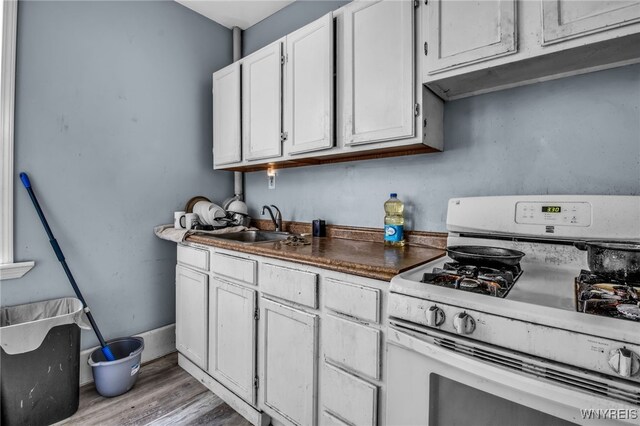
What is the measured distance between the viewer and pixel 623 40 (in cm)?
104

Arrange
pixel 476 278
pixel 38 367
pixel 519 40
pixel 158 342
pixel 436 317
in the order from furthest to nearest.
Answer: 1. pixel 158 342
2. pixel 38 367
3. pixel 519 40
4. pixel 476 278
5. pixel 436 317

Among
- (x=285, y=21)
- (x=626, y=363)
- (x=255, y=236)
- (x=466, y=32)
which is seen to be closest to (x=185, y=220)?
(x=255, y=236)

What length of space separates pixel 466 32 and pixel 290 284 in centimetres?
130

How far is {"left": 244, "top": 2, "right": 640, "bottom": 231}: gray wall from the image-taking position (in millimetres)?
1224

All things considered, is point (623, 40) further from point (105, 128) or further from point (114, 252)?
point (114, 252)

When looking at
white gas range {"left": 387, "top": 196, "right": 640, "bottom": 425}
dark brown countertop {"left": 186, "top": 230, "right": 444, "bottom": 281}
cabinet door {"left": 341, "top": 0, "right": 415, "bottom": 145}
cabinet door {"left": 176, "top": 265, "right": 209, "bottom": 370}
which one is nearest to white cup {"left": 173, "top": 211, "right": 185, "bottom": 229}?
cabinet door {"left": 176, "top": 265, "right": 209, "bottom": 370}

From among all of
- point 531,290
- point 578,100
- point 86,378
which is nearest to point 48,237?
point 86,378

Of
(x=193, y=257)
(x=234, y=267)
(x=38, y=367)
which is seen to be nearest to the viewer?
(x=38, y=367)

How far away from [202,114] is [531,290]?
2.55 m

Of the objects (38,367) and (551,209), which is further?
(38,367)

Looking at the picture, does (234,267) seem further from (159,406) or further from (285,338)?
(159,406)

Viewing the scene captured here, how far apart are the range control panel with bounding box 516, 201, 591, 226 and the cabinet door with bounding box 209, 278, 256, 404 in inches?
50.8

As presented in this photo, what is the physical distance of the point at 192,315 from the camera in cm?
199

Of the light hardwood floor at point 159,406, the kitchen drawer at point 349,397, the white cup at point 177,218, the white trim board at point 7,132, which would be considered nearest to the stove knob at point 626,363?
the kitchen drawer at point 349,397
